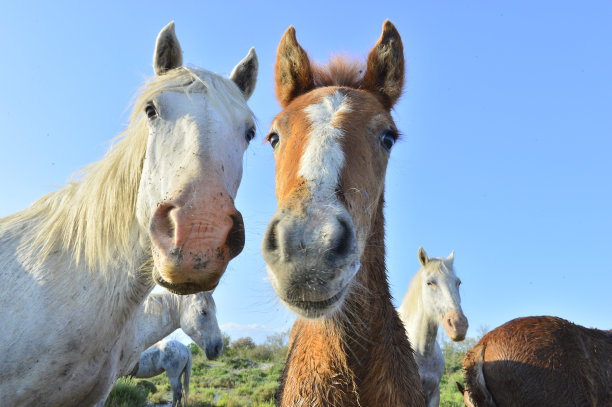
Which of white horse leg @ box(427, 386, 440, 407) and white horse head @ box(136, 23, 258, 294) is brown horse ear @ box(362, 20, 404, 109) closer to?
white horse head @ box(136, 23, 258, 294)

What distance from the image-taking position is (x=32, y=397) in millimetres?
2434

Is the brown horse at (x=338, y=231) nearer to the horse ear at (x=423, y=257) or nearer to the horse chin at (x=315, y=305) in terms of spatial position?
the horse chin at (x=315, y=305)

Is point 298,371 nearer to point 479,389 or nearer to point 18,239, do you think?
point 18,239

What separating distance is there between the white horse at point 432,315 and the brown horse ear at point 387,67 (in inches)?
215

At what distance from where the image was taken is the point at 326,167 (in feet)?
6.14

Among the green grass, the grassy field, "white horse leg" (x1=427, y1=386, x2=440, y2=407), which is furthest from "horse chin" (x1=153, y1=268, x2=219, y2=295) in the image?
the green grass

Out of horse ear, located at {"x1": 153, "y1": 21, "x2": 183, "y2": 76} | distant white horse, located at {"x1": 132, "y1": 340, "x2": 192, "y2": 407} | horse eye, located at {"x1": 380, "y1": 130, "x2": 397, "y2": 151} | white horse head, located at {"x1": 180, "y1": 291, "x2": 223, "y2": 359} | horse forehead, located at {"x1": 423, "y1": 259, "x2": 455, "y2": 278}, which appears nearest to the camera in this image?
horse eye, located at {"x1": 380, "y1": 130, "x2": 397, "y2": 151}

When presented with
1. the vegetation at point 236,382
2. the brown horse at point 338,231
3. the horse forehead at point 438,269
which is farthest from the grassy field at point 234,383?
the brown horse at point 338,231

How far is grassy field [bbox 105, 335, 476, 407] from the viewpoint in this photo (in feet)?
33.7

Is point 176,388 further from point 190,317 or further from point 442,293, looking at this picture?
point 442,293

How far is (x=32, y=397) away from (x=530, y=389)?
18.4 ft

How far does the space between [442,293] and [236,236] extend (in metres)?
6.29

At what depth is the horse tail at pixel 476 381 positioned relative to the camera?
5.22m

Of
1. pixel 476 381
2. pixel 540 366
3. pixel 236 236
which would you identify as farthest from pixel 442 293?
pixel 236 236
